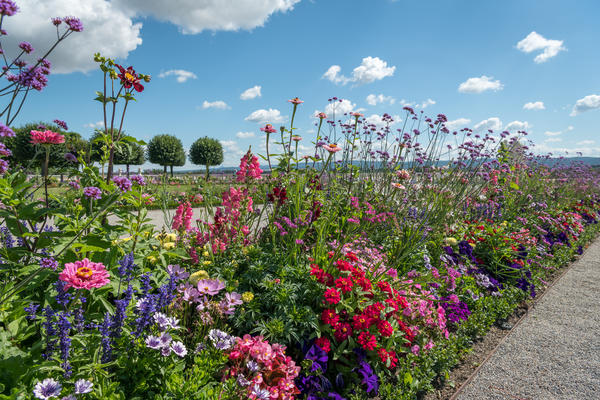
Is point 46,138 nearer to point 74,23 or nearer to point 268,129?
point 74,23

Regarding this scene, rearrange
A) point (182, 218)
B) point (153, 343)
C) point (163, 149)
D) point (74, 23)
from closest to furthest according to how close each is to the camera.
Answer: point (153, 343)
point (74, 23)
point (182, 218)
point (163, 149)

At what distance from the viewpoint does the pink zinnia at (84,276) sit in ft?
3.51

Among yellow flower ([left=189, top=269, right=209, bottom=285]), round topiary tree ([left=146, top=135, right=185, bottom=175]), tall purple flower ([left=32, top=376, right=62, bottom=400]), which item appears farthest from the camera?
round topiary tree ([left=146, top=135, right=185, bottom=175])

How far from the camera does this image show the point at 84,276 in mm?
1113

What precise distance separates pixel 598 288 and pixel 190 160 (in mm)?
39962

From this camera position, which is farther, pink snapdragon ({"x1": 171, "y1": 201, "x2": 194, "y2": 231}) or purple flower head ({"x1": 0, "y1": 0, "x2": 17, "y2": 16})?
pink snapdragon ({"x1": 171, "y1": 201, "x2": 194, "y2": 231})

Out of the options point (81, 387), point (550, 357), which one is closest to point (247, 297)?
point (81, 387)

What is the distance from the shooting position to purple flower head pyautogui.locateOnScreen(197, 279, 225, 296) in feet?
6.30

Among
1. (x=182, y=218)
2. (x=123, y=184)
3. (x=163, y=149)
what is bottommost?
(x=182, y=218)

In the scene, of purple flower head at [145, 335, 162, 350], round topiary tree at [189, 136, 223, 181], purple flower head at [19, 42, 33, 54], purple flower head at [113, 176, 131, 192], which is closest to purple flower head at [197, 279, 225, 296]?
purple flower head at [145, 335, 162, 350]

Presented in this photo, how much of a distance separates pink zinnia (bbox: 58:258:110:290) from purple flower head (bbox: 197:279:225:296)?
0.79 metres

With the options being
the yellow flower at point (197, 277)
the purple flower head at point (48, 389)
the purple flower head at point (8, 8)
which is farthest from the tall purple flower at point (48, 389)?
the purple flower head at point (8, 8)

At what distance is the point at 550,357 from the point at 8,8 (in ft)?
15.8

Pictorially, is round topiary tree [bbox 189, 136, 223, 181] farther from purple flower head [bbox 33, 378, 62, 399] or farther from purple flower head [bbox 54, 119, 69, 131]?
purple flower head [bbox 33, 378, 62, 399]
